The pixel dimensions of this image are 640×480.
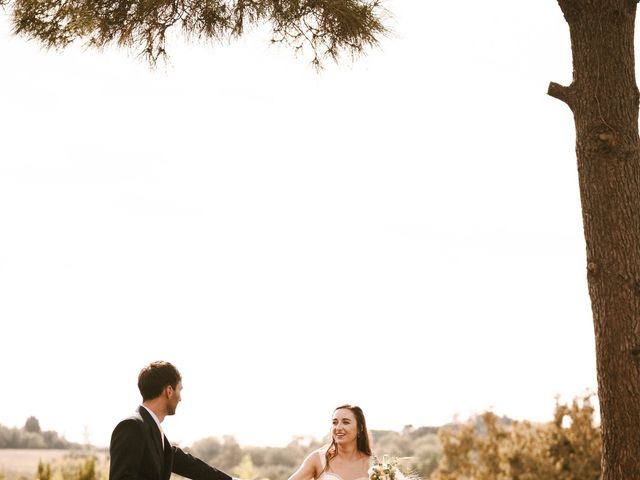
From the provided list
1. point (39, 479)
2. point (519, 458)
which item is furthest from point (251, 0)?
point (519, 458)

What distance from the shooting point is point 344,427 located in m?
6.57

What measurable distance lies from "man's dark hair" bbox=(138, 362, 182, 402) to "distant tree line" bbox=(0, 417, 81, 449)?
1190cm

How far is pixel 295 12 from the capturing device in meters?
7.01

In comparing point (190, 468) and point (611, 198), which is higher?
point (611, 198)

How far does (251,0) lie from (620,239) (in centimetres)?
349

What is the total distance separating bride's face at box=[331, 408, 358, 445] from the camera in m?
6.57

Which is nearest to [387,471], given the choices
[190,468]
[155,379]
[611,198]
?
[190,468]

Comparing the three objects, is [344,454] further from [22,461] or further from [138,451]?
[22,461]

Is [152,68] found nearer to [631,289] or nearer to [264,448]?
[631,289]

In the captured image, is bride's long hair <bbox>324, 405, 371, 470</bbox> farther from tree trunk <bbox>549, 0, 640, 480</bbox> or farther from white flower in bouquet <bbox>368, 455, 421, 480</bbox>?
tree trunk <bbox>549, 0, 640, 480</bbox>

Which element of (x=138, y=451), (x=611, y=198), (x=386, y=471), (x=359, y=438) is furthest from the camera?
(x=359, y=438)

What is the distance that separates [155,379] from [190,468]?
1102 mm

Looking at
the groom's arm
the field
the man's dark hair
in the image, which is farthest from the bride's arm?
the field

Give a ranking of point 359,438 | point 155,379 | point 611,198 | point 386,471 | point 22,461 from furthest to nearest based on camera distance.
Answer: point 22,461, point 359,438, point 386,471, point 611,198, point 155,379
